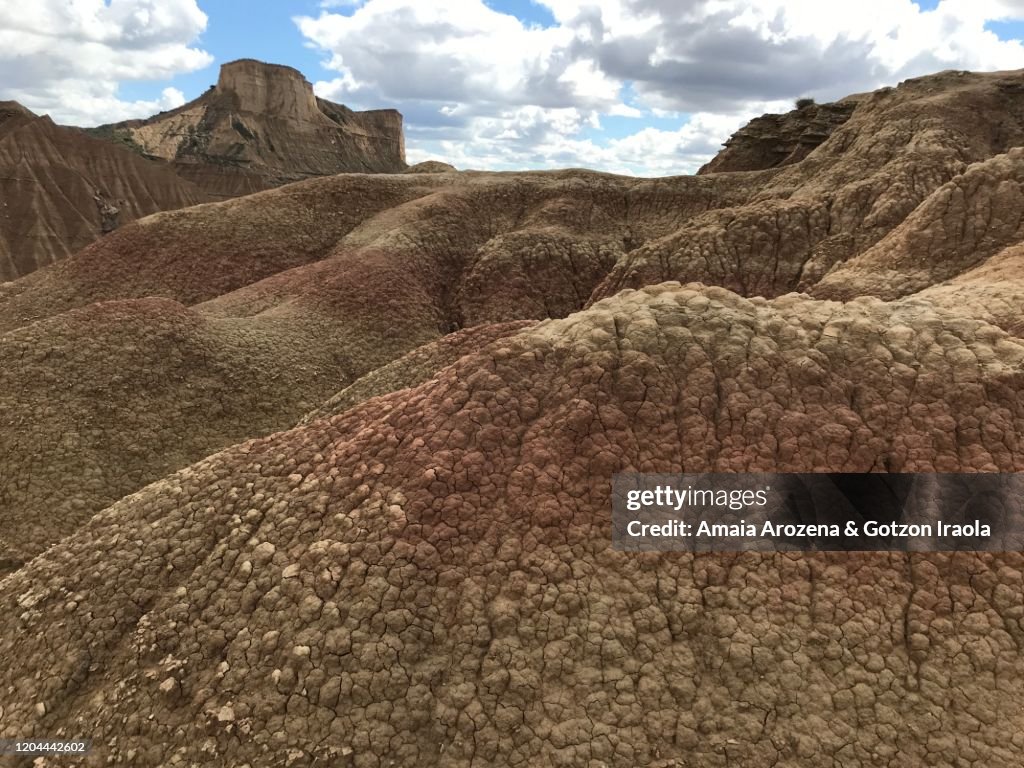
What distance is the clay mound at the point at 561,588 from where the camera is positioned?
5.30m

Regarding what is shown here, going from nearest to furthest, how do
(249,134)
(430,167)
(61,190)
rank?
(430,167), (61,190), (249,134)

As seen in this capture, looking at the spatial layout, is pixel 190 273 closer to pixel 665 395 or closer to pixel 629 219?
pixel 629 219

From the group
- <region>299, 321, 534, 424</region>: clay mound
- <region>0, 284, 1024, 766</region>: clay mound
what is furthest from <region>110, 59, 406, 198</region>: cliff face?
<region>0, 284, 1024, 766</region>: clay mound

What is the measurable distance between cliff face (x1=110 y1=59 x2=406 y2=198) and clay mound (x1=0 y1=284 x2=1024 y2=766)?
96.2 metres

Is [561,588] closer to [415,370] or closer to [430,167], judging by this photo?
[415,370]

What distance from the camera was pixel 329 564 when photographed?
6363 mm

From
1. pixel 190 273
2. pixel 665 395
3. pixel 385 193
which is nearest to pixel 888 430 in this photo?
pixel 665 395

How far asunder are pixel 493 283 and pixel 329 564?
61.1 feet

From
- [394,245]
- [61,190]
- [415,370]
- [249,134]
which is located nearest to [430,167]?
[394,245]

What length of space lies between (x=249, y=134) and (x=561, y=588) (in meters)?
110

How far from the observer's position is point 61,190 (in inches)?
2608

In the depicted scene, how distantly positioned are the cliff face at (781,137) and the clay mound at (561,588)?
25731mm

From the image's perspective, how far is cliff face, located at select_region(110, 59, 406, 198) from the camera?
313 ft

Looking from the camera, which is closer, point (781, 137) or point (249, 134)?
point (781, 137)
